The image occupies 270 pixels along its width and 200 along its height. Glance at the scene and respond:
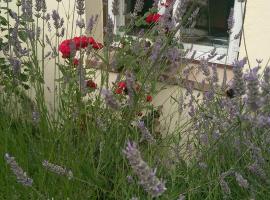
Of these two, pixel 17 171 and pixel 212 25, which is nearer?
pixel 17 171

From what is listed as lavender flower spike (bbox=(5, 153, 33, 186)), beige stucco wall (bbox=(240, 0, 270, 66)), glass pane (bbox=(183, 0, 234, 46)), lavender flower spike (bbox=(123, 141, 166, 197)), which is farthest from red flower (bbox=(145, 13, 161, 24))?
lavender flower spike (bbox=(123, 141, 166, 197))

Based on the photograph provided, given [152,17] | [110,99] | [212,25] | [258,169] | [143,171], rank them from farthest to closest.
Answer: [212,25] < [152,17] < [258,169] < [110,99] < [143,171]

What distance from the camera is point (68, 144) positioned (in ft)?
5.41

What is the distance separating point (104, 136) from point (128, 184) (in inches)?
10.4

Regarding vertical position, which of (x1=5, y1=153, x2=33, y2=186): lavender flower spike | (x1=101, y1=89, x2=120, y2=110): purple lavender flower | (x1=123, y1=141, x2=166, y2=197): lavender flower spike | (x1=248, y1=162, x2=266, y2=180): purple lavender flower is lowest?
(x1=248, y1=162, x2=266, y2=180): purple lavender flower

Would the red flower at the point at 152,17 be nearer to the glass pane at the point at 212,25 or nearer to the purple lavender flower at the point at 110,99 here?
the glass pane at the point at 212,25

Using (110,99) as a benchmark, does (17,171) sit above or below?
below

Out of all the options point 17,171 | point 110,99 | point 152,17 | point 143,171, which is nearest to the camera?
point 143,171

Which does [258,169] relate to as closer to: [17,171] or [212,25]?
[17,171]

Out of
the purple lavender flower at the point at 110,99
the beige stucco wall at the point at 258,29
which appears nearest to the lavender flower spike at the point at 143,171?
the purple lavender flower at the point at 110,99

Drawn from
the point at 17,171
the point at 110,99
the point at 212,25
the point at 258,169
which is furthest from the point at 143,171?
the point at 212,25

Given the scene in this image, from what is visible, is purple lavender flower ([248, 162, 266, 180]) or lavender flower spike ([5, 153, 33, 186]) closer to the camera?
lavender flower spike ([5, 153, 33, 186])

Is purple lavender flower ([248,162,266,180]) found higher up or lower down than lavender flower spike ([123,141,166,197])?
lower down

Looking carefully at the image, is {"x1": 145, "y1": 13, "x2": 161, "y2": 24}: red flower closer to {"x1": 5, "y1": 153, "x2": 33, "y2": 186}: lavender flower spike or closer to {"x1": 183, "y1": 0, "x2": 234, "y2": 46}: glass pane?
{"x1": 183, "y1": 0, "x2": 234, "y2": 46}: glass pane
